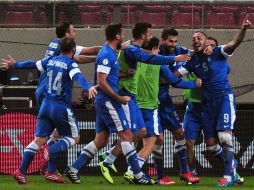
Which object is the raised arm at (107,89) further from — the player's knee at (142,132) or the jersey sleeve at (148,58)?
the player's knee at (142,132)

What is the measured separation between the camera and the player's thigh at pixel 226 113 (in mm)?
12133

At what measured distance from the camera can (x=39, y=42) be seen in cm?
1998

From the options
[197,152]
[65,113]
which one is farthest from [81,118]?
[65,113]

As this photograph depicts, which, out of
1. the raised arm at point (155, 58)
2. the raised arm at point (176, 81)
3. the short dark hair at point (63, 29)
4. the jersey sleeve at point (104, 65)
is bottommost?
the raised arm at point (176, 81)

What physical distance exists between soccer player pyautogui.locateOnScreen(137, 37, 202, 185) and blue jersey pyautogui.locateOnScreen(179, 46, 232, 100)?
0.85 feet

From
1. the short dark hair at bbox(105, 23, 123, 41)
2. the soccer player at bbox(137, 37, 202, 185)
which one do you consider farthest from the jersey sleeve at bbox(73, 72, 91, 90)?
the soccer player at bbox(137, 37, 202, 185)

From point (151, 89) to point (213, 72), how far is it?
0.90 meters

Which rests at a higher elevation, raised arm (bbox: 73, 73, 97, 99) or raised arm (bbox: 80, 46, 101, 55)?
raised arm (bbox: 80, 46, 101, 55)

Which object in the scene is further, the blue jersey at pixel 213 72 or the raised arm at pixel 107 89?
the blue jersey at pixel 213 72

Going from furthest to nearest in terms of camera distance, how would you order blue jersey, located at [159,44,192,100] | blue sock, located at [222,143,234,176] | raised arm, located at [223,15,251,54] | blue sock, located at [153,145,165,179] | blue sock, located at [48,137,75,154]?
1. blue jersey, located at [159,44,192,100]
2. blue sock, located at [153,145,165,179]
3. blue sock, located at [222,143,234,176]
4. blue sock, located at [48,137,75,154]
5. raised arm, located at [223,15,251,54]

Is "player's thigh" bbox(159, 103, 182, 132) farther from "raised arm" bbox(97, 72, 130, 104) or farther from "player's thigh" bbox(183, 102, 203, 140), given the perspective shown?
"raised arm" bbox(97, 72, 130, 104)

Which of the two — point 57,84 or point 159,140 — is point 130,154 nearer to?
point 159,140

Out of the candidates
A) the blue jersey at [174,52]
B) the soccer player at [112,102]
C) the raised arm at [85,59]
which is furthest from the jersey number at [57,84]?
the blue jersey at [174,52]

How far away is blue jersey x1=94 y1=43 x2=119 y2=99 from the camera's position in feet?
37.2
